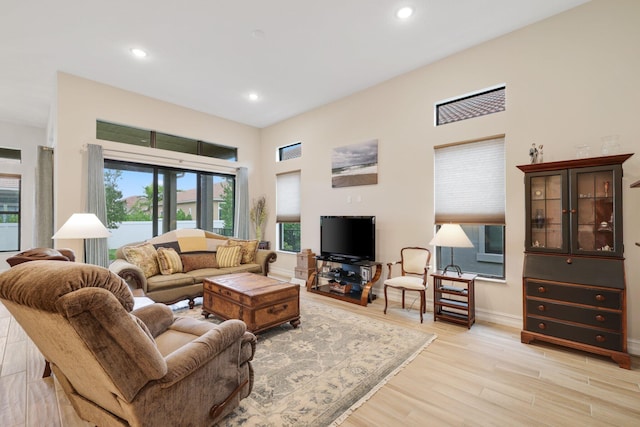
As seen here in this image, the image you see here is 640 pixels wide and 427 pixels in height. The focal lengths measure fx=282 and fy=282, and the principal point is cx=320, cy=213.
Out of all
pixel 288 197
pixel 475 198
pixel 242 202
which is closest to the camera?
pixel 475 198

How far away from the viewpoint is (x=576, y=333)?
2645mm

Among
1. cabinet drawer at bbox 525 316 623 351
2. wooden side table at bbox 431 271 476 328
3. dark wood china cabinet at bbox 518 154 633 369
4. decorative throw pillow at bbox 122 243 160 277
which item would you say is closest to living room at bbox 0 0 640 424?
wooden side table at bbox 431 271 476 328

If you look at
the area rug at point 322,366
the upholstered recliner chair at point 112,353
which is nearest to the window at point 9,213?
the area rug at point 322,366

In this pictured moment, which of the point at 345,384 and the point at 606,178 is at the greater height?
the point at 606,178

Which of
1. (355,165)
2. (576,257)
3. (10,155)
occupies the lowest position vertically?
(576,257)

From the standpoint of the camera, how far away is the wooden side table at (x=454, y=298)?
132 inches

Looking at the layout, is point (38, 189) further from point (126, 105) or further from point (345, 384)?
point (345, 384)

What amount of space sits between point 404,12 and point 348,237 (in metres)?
3.12

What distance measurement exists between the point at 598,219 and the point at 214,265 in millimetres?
4886

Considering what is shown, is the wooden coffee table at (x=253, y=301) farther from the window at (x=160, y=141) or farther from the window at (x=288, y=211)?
the window at (x=160, y=141)

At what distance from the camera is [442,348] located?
2834 millimetres

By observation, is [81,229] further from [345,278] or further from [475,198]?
[475,198]

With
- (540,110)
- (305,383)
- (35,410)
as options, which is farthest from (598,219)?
(35,410)

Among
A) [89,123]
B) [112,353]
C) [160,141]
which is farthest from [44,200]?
[112,353]
